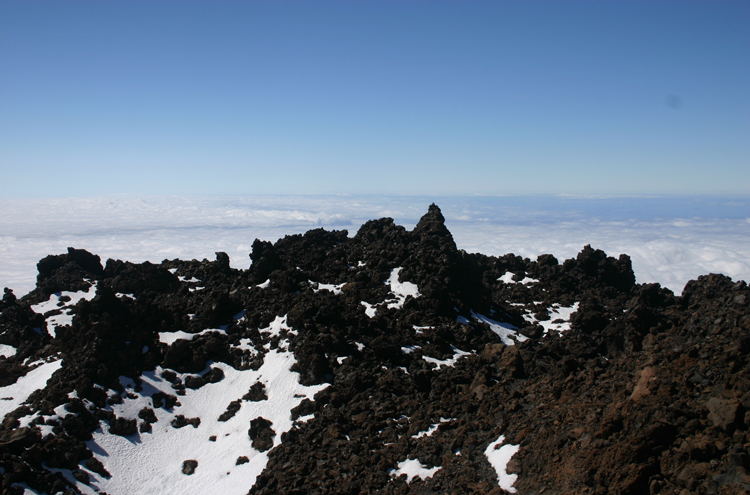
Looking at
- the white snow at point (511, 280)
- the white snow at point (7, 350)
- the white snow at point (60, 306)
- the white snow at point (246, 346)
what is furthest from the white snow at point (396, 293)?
the white snow at point (7, 350)

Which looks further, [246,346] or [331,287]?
[331,287]

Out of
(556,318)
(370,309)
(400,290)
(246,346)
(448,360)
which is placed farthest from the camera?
(556,318)

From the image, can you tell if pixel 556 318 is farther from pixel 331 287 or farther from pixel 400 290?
pixel 331 287

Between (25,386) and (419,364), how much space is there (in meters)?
28.4

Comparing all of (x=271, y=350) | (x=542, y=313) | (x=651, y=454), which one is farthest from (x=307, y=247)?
(x=651, y=454)

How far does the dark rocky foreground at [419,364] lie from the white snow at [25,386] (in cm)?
107

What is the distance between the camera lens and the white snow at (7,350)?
38013mm

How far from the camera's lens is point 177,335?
3850 centimetres

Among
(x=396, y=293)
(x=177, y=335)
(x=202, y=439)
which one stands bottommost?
(x=202, y=439)

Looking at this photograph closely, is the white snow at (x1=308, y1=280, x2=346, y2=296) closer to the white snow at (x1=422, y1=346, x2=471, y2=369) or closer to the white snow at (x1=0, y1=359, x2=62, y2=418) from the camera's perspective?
the white snow at (x1=422, y1=346, x2=471, y2=369)

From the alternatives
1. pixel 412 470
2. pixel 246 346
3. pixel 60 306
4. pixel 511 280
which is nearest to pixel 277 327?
pixel 246 346

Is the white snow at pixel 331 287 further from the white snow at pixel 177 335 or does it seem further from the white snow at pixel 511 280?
the white snow at pixel 511 280

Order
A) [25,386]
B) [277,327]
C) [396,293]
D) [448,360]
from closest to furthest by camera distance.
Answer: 1. [25,386]
2. [448,360]
3. [277,327]
4. [396,293]

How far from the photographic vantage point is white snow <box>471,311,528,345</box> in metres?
40.5
